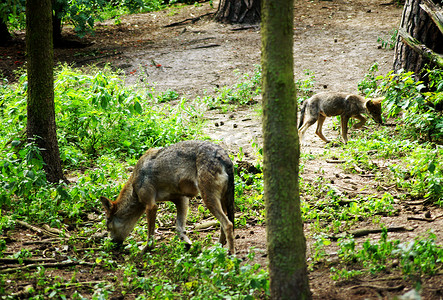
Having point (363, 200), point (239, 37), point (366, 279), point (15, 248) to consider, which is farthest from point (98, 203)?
point (239, 37)

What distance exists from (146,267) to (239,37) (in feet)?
45.2

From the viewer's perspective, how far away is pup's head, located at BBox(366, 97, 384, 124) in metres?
10.9

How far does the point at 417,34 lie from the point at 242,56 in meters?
6.81

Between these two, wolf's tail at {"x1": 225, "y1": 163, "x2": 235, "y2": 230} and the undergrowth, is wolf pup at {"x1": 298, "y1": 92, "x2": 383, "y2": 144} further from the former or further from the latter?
wolf's tail at {"x1": 225, "y1": 163, "x2": 235, "y2": 230}

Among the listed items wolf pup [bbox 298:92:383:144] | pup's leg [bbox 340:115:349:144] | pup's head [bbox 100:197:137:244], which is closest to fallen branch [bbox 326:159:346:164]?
wolf pup [bbox 298:92:383:144]

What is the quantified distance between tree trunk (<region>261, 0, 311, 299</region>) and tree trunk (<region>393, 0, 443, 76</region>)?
758cm

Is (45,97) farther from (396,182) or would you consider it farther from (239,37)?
(239,37)

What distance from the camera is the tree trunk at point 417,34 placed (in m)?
10.5

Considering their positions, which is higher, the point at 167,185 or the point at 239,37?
the point at 239,37

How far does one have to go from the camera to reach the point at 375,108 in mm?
10883

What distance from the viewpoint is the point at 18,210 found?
701cm

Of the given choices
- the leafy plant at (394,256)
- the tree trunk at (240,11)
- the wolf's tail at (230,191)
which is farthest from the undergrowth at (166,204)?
the tree trunk at (240,11)

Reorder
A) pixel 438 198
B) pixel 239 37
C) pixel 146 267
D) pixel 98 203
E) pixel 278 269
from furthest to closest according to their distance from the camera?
pixel 239 37
pixel 98 203
pixel 438 198
pixel 146 267
pixel 278 269

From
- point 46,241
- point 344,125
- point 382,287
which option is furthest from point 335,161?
point 46,241
